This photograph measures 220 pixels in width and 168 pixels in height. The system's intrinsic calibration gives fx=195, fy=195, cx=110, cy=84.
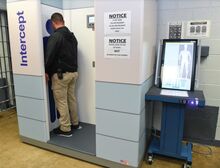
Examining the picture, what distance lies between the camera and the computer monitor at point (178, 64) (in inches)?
85.4

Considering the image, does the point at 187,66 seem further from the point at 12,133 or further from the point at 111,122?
the point at 12,133

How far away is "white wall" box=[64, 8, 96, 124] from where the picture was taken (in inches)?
108

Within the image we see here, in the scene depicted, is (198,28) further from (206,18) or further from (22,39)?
(22,39)

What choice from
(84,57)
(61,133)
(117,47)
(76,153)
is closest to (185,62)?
(117,47)

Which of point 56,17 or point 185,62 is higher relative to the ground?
point 56,17

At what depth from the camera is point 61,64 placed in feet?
7.84

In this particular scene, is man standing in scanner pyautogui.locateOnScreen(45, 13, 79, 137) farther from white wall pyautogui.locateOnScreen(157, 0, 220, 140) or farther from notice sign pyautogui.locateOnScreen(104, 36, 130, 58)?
white wall pyautogui.locateOnScreen(157, 0, 220, 140)

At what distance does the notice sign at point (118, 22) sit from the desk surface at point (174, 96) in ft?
2.25

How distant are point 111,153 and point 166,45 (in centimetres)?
137

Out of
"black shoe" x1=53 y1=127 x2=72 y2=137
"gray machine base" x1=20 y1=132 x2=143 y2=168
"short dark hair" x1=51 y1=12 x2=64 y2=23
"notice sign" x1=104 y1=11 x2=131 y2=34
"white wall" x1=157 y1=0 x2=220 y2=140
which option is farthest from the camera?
"black shoe" x1=53 y1=127 x2=72 y2=137

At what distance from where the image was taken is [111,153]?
2.07 m

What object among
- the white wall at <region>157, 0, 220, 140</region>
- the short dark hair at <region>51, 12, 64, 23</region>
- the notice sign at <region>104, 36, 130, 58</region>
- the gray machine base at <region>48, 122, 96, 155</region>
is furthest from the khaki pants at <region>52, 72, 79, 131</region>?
the white wall at <region>157, 0, 220, 140</region>

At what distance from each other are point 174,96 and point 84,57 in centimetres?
146

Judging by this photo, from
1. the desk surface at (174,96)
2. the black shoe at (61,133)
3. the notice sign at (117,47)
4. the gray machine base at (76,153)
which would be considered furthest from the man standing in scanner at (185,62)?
the black shoe at (61,133)
